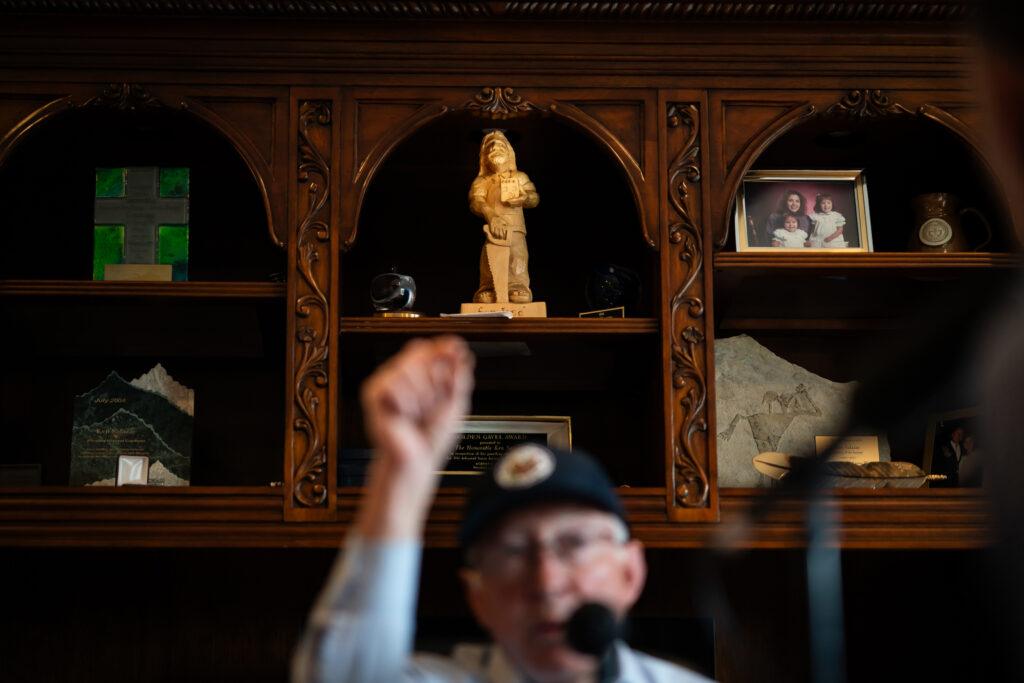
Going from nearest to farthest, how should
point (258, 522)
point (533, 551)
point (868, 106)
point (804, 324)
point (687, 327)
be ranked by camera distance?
point (533, 551)
point (258, 522)
point (687, 327)
point (868, 106)
point (804, 324)

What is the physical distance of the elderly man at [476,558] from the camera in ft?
2.98

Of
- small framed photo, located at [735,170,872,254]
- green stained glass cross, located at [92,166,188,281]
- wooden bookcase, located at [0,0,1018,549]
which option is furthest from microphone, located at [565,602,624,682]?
green stained glass cross, located at [92,166,188,281]

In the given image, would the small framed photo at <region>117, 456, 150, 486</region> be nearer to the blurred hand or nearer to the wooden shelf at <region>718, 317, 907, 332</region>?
the wooden shelf at <region>718, 317, 907, 332</region>

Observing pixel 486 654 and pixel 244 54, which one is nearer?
pixel 486 654

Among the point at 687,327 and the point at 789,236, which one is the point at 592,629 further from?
the point at 789,236

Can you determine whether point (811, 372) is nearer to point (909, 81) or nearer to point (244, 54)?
point (909, 81)

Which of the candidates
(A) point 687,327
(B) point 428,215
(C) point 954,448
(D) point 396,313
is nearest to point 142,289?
(D) point 396,313

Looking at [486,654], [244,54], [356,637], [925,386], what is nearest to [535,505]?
[486,654]

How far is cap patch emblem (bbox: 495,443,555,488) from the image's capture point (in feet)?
3.63

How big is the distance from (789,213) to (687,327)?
0.39 m

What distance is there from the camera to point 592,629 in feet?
3.14

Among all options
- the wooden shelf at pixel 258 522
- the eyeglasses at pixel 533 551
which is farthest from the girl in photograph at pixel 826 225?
the eyeglasses at pixel 533 551

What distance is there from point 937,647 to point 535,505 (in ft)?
6.42

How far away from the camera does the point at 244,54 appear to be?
8.04 feet
